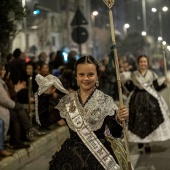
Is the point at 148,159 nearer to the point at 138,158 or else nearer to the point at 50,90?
the point at 138,158

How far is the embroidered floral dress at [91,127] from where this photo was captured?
372 centimetres

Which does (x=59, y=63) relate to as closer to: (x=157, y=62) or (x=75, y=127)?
(x=75, y=127)

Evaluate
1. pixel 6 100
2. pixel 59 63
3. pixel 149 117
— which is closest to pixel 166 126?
pixel 149 117

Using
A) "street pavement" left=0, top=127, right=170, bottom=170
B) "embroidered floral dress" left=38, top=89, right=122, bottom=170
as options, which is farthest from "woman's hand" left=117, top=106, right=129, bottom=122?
"street pavement" left=0, top=127, right=170, bottom=170

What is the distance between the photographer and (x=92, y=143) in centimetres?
375

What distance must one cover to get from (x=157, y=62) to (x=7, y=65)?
2694 centimetres

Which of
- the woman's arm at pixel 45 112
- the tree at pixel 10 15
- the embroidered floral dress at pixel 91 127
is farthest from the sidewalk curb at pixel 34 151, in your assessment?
the embroidered floral dress at pixel 91 127

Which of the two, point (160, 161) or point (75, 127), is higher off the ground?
point (75, 127)

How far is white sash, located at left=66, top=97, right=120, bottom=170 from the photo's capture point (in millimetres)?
3723

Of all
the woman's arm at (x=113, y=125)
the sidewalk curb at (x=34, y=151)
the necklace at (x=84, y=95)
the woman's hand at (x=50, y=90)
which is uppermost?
the woman's hand at (x=50, y=90)

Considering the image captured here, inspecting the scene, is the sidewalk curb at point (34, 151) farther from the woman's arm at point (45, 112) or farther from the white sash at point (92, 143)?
the white sash at point (92, 143)

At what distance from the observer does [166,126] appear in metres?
7.99

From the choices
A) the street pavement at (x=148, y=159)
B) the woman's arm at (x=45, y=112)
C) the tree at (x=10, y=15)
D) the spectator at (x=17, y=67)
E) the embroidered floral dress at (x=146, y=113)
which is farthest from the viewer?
the spectator at (x=17, y=67)

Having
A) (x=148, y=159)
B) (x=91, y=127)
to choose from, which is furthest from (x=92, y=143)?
(x=148, y=159)
